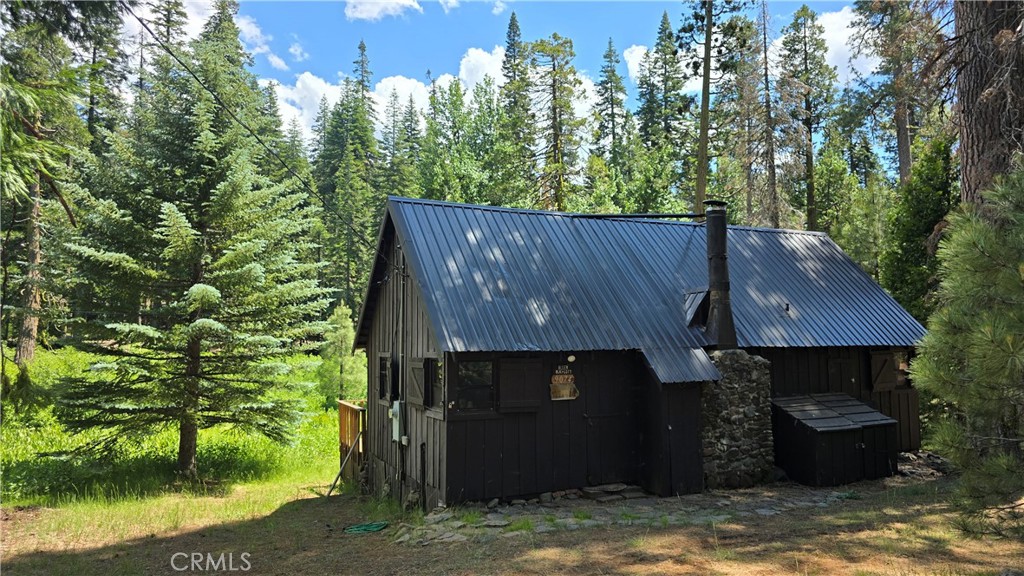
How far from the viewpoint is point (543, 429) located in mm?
9688

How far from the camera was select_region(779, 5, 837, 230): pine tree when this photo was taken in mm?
21812

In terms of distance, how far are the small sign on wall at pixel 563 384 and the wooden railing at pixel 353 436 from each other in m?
5.96

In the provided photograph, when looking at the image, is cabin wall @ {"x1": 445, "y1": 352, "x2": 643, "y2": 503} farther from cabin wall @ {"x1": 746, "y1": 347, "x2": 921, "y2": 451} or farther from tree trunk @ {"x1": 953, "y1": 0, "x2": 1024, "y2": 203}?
tree trunk @ {"x1": 953, "y1": 0, "x2": 1024, "y2": 203}

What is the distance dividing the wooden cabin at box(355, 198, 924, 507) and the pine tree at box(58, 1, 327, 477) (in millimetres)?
2352

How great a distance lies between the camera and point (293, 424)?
45.0 ft

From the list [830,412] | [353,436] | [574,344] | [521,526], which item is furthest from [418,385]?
[830,412]

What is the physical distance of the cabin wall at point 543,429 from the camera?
915 centimetres

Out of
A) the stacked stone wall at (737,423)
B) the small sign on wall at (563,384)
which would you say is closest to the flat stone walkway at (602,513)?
the stacked stone wall at (737,423)

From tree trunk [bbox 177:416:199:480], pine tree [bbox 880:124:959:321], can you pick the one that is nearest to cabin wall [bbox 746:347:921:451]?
pine tree [bbox 880:124:959:321]

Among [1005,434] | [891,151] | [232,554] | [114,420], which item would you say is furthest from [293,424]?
[891,151]

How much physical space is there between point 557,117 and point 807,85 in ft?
31.7

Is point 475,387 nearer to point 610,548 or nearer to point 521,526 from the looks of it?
point 521,526

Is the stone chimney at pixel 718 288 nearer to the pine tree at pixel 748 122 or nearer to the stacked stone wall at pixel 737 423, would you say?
→ the stacked stone wall at pixel 737 423

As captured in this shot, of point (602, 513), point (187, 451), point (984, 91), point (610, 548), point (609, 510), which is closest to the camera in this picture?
point (610, 548)
